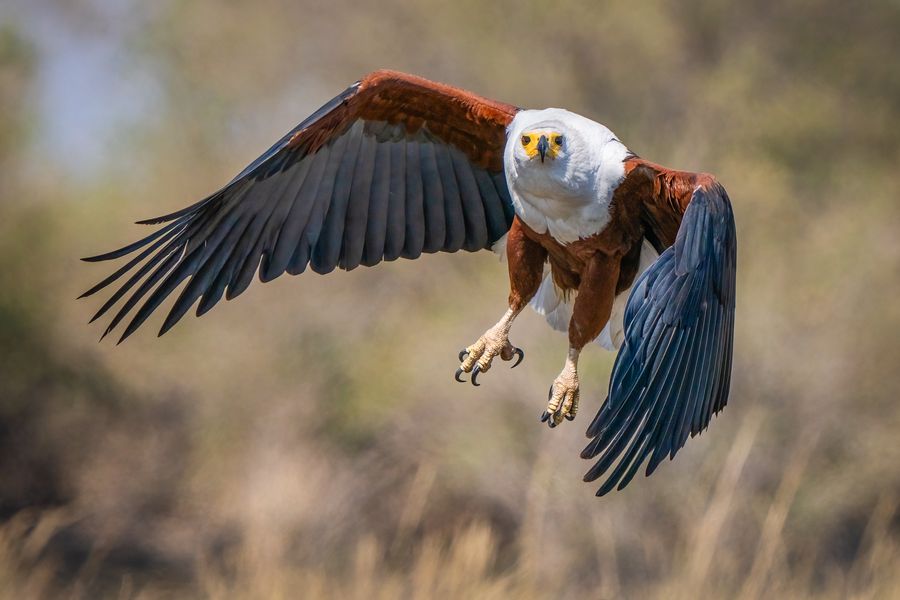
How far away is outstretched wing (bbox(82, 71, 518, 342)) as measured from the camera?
6500 millimetres

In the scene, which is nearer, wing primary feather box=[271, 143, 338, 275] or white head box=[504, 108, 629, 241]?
white head box=[504, 108, 629, 241]

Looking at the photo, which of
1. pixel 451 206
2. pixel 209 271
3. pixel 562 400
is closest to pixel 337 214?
pixel 451 206

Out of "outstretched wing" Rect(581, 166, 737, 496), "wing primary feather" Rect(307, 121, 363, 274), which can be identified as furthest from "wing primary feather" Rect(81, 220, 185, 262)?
"outstretched wing" Rect(581, 166, 737, 496)

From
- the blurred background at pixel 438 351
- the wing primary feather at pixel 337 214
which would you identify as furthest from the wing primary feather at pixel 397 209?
the blurred background at pixel 438 351

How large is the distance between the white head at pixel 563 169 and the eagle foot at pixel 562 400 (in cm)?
67

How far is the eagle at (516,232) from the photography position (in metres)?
5.76

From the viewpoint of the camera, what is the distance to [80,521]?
12.8m

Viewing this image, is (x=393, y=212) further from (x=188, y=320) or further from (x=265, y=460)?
(x=188, y=320)

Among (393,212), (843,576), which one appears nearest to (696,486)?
(843,576)

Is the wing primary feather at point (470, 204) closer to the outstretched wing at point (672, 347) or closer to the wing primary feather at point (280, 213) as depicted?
the wing primary feather at point (280, 213)

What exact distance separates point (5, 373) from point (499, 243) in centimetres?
761

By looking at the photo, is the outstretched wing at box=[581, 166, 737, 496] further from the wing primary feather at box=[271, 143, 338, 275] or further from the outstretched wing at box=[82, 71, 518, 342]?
the wing primary feather at box=[271, 143, 338, 275]

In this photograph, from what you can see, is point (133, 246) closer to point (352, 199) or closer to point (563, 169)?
point (352, 199)

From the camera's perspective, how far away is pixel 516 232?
22.1 feet
